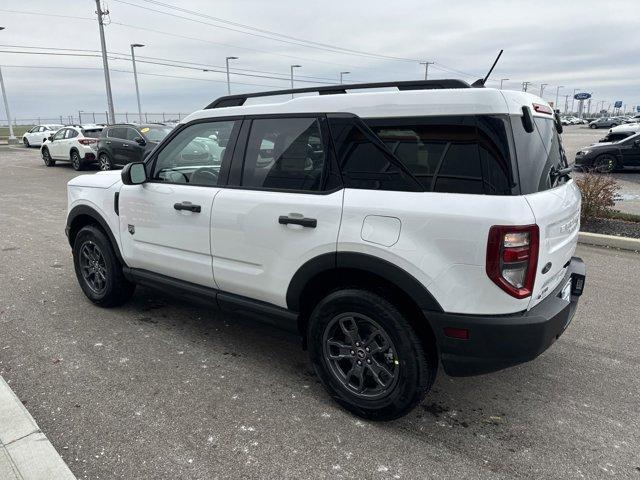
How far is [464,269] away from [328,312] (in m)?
0.88

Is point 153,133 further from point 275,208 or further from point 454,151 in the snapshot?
point 454,151

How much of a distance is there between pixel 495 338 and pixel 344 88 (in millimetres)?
1706

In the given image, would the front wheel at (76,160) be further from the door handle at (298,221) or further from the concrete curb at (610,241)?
the door handle at (298,221)

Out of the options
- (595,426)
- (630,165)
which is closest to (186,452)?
(595,426)

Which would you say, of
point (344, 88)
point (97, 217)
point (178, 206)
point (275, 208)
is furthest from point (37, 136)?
point (344, 88)

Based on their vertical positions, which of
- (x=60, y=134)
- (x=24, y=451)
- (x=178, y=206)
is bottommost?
(x=24, y=451)

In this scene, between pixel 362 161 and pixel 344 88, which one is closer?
pixel 362 161

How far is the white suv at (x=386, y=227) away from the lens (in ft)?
7.90

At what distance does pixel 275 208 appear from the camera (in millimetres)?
3033

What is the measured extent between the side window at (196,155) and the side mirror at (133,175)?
0.10 m

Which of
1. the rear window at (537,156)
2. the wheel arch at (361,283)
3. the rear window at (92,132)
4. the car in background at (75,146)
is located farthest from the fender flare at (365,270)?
the rear window at (92,132)

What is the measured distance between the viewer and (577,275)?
3242 millimetres

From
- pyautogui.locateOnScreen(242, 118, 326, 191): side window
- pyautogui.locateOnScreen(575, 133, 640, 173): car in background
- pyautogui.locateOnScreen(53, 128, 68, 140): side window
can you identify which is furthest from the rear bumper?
pyautogui.locateOnScreen(53, 128, 68, 140): side window

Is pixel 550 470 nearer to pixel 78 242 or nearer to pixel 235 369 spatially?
pixel 235 369
